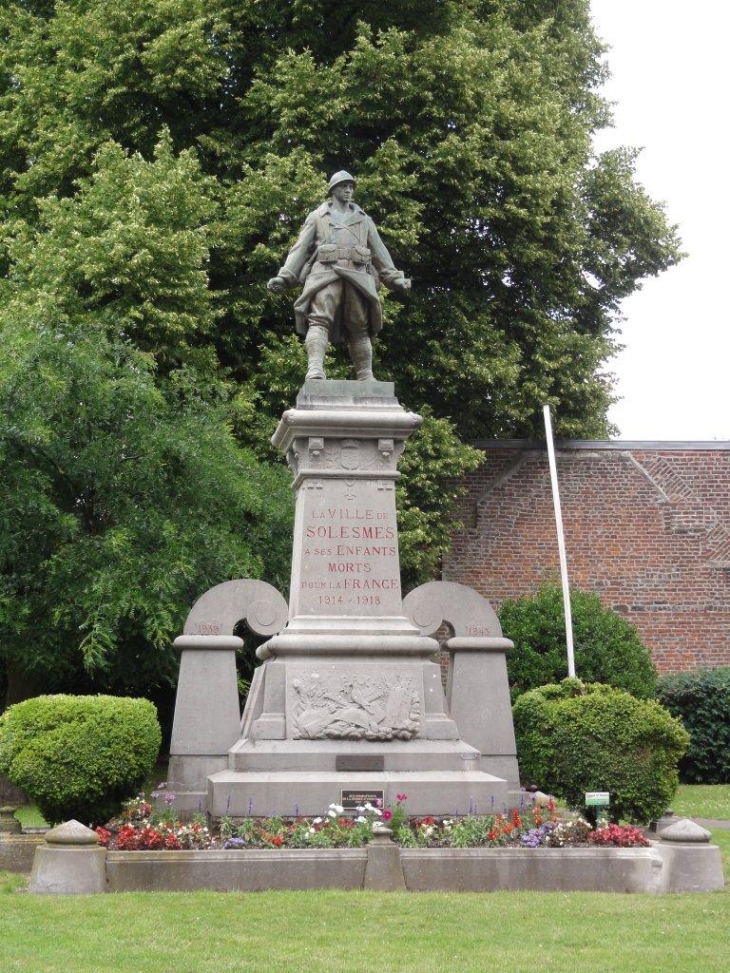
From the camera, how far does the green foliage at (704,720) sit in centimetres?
2025

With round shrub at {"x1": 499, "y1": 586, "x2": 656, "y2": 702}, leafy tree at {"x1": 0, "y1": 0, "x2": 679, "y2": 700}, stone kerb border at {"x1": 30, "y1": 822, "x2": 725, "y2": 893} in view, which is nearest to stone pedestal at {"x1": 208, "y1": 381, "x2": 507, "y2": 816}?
stone kerb border at {"x1": 30, "y1": 822, "x2": 725, "y2": 893}

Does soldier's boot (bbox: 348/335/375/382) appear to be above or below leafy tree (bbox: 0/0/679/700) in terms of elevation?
below

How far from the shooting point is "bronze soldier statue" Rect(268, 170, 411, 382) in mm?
11984

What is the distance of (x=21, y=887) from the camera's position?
8.95m

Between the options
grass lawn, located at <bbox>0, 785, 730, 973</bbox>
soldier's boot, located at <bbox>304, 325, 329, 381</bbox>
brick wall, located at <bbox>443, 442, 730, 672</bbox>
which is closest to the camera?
grass lawn, located at <bbox>0, 785, 730, 973</bbox>

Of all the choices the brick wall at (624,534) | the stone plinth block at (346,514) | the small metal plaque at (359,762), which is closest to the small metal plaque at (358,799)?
the small metal plaque at (359,762)

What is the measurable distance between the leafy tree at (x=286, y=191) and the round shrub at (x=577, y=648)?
1783mm

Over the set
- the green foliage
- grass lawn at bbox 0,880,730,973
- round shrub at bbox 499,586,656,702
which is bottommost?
grass lawn at bbox 0,880,730,973

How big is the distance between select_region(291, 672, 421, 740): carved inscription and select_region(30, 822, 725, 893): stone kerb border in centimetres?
175

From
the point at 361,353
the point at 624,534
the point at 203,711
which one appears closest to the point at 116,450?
the point at 361,353

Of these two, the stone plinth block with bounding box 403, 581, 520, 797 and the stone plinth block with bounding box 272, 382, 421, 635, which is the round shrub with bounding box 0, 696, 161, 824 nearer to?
the stone plinth block with bounding box 272, 382, 421, 635

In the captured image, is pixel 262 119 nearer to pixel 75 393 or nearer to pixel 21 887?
pixel 75 393

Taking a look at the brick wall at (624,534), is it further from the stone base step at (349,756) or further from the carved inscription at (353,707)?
the stone base step at (349,756)

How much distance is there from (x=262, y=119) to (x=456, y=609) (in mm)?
11126
